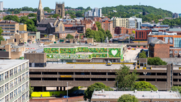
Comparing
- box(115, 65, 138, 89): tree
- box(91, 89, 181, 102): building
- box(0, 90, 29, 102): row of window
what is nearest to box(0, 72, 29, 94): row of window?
box(0, 90, 29, 102): row of window

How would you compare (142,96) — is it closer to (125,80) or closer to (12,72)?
(12,72)

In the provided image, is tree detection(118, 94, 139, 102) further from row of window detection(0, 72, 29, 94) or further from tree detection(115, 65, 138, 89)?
tree detection(115, 65, 138, 89)

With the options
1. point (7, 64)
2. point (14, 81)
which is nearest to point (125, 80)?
point (7, 64)

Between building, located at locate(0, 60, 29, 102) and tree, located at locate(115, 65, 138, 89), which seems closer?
building, located at locate(0, 60, 29, 102)

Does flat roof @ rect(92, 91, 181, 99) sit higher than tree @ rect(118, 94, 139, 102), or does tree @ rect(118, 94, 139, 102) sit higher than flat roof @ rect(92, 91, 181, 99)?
tree @ rect(118, 94, 139, 102)

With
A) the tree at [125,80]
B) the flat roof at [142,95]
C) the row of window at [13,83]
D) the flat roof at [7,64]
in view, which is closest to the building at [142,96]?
the flat roof at [142,95]

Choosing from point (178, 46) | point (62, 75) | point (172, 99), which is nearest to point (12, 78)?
point (172, 99)

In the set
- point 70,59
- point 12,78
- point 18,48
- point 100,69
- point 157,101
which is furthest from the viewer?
point 18,48

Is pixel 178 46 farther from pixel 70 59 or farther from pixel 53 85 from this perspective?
pixel 53 85
